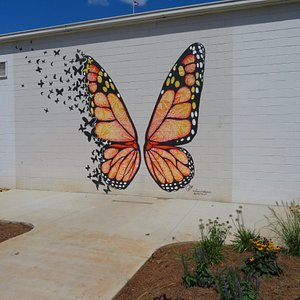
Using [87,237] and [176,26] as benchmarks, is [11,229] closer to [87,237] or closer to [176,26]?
[87,237]

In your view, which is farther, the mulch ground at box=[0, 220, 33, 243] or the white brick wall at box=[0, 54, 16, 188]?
the white brick wall at box=[0, 54, 16, 188]

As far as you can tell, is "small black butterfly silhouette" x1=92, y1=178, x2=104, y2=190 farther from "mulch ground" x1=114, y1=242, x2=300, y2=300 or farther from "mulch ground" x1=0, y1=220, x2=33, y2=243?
"mulch ground" x1=114, y1=242, x2=300, y2=300

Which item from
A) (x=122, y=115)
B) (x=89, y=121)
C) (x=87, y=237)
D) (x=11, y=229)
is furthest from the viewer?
(x=89, y=121)

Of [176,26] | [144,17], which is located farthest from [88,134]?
[176,26]

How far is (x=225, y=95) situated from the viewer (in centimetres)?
712

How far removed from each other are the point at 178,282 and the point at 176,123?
4630 millimetres

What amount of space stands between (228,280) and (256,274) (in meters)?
0.53

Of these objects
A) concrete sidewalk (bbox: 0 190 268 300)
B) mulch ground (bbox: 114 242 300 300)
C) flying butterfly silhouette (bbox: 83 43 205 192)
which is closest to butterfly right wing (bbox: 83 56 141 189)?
flying butterfly silhouette (bbox: 83 43 205 192)

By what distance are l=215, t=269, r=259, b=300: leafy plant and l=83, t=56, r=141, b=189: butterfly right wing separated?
5.07 meters

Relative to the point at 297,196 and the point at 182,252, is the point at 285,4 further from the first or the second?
the point at 182,252

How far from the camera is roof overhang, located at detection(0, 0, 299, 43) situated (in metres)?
6.79

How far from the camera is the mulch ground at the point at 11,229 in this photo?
5.04 meters

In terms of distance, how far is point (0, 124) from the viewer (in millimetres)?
9359

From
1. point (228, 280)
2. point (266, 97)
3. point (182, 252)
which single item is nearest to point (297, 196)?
point (266, 97)
